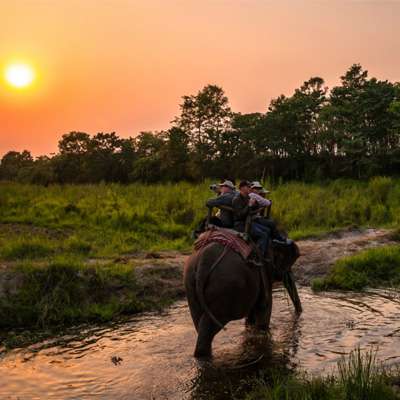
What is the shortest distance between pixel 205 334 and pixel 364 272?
5834mm

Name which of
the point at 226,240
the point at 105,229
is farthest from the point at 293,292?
the point at 105,229

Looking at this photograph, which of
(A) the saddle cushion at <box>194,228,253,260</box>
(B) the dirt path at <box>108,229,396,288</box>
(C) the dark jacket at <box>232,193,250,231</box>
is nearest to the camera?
(A) the saddle cushion at <box>194,228,253,260</box>

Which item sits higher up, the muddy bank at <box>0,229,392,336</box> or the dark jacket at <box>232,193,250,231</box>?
the dark jacket at <box>232,193,250,231</box>

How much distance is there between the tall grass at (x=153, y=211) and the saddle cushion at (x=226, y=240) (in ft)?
20.6

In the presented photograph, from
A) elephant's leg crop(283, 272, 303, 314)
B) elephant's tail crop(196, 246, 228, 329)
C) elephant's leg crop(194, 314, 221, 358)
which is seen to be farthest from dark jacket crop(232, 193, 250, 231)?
elephant's leg crop(283, 272, 303, 314)

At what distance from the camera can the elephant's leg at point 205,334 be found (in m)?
6.32

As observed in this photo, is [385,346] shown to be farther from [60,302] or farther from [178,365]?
[60,302]

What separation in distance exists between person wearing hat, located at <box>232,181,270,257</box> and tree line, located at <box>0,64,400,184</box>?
1400cm

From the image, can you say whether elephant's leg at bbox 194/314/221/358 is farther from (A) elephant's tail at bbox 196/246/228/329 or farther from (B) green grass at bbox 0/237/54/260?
(B) green grass at bbox 0/237/54/260

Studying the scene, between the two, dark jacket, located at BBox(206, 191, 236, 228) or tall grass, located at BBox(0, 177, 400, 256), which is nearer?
dark jacket, located at BBox(206, 191, 236, 228)

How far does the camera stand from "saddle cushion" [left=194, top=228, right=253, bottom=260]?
6.55m

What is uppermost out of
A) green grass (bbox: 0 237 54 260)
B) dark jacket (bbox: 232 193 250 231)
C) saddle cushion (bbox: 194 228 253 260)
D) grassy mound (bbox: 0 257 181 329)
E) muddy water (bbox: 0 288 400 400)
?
dark jacket (bbox: 232 193 250 231)

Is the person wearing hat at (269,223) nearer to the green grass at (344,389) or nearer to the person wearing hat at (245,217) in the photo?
the person wearing hat at (245,217)

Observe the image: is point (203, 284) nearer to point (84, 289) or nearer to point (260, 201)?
point (260, 201)
